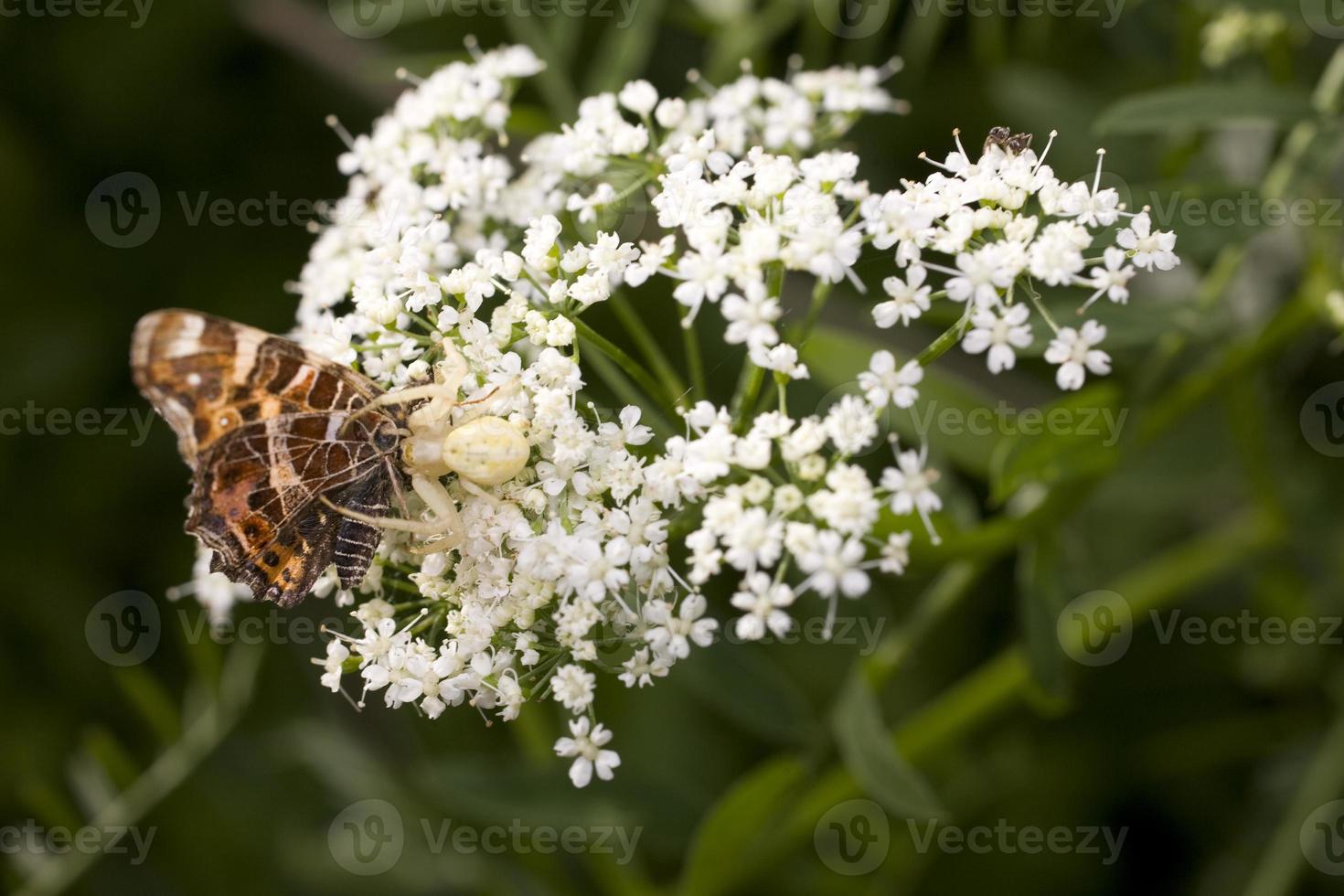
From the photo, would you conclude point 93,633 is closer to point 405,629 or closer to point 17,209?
point 17,209

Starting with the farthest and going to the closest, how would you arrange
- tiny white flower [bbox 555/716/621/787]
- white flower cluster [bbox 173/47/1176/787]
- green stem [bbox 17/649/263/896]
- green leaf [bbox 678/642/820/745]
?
green stem [bbox 17/649/263/896]
green leaf [bbox 678/642/820/745]
tiny white flower [bbox 555/716/621/787]
white flower cluster [bbox 173/47/1176/787]

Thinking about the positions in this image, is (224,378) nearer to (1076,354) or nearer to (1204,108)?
(1076,354)

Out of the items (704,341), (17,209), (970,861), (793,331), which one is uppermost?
(17,209)

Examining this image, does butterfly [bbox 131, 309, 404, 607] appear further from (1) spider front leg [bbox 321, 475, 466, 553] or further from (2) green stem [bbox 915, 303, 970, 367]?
(2) green stem [bbox 915, 303, 970, 367]

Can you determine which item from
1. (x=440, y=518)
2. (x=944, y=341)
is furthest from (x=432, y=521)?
(x=944, y=341)

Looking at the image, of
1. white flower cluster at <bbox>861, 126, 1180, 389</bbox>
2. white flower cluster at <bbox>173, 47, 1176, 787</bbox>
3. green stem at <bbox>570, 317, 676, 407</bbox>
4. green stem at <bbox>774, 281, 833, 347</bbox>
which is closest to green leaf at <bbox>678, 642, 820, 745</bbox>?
white flower cluster at <bbox>173, 47, 1176, 787</bbox>

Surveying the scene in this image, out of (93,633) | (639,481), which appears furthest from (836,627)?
(93,633)

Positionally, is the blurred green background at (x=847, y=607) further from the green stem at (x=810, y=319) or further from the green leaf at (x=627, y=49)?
the green stem at (x=810, y=319)
